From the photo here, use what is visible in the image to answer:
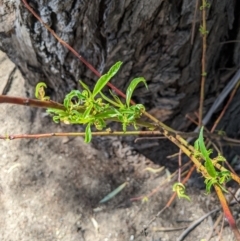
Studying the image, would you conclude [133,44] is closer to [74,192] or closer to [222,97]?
[222,97]

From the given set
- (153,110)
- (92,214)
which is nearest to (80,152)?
(92,214)

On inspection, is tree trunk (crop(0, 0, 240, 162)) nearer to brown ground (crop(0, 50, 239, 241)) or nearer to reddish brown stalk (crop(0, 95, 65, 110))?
brown ground (crop(0, 50, 239, 241))

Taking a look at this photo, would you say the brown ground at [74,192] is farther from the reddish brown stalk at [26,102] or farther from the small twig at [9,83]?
the reddish brown stalk at [26,102]

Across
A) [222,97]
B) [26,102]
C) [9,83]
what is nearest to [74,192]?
[9,83]

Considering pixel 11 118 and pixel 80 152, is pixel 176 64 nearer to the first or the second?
pixel 80 152

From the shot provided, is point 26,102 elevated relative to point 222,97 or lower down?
elevated

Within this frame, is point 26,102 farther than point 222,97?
No

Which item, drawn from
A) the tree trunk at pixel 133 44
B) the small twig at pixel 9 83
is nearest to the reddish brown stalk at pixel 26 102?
the tree trunk at pixel 133 44
